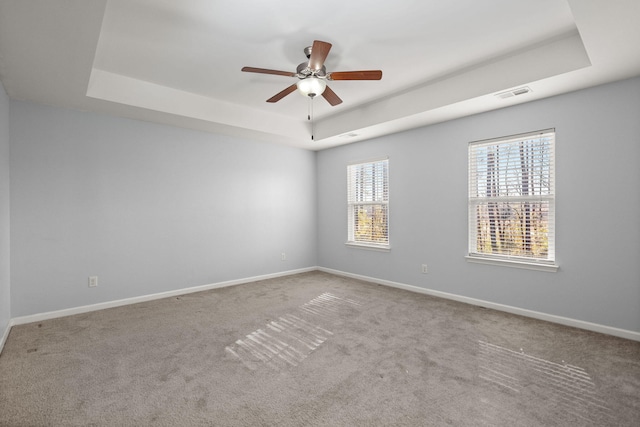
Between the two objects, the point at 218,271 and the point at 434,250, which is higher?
the point at 434,250

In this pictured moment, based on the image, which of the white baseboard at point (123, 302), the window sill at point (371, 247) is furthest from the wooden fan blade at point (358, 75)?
the white baseboard at point (123, 302)

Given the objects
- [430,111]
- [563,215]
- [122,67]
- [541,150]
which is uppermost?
[122,67]

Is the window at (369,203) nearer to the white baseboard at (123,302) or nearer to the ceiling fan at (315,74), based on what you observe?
the white baseboard at (123,302)

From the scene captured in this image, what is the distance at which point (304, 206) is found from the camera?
5957 mm

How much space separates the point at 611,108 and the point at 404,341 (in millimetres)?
2971

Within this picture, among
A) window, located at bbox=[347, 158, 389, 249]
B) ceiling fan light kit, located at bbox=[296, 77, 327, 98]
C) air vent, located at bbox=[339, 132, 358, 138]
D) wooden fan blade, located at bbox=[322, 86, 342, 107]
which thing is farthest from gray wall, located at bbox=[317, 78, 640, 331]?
ceiling fan light kit, located at bbox=[296, 77, 327, 98]

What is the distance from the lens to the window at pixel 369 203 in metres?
5.05

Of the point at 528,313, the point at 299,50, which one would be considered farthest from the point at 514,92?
the point at 528,313

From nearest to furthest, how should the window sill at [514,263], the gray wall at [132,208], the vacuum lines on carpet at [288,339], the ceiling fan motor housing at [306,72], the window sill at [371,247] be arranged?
the vacuum lines on carpet at [288,339], the ceiling fan motor housing at [306,72], the window sill at [514,263], the gray wall at [132,208], the window sill at [371,247]

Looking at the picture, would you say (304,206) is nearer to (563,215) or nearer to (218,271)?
(218,271)

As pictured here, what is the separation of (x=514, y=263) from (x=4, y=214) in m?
5.42

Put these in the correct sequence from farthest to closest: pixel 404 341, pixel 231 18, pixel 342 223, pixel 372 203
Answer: pixel 342 223
pixel 372 203
pixel 404 341
pixel 231 18

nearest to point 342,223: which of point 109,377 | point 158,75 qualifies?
point 158,75

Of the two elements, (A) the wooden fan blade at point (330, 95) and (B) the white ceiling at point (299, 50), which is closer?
(B) the white ceiling at point (299, 50)
